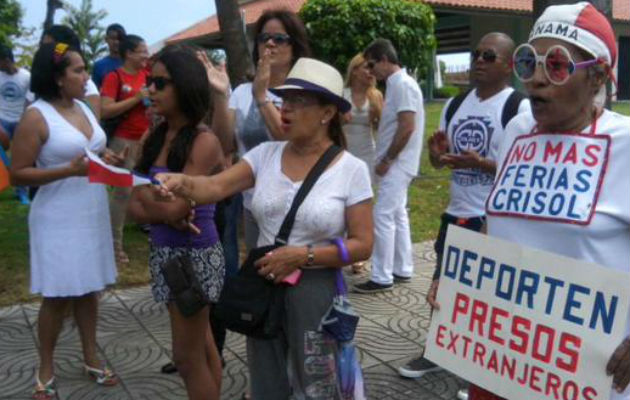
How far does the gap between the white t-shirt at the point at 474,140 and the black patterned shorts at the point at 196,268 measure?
154 cm

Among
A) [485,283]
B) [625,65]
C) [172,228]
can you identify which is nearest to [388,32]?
[172,228]

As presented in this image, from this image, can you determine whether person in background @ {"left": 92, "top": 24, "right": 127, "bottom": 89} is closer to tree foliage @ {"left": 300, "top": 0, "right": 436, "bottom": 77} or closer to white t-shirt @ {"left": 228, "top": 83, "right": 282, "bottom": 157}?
tree foliage @ {"left": 300, "top": 0, "right": 436, "bottom": 77}

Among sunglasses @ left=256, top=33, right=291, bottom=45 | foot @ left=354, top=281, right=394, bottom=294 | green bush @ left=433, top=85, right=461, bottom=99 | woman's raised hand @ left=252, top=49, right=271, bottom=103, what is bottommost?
green bush @ left=433, top=85, right=461, bottom=99

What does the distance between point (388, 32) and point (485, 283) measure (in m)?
8.39

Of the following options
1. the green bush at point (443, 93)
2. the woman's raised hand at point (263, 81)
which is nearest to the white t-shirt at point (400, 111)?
the woman's raised hand at point (263, 81)

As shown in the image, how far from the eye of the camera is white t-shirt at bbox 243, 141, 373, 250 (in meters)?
2.51

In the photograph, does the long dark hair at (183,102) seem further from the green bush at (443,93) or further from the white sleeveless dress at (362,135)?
the green bush at (443,93)

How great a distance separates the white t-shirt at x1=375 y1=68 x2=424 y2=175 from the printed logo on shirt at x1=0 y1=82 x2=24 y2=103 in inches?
205

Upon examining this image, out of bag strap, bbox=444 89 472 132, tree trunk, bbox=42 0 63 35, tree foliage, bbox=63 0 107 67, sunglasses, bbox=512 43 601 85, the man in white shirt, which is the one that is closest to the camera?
sunglasses, bbox=512 43 601 85

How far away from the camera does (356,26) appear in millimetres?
9844

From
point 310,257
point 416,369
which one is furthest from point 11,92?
point 310,257

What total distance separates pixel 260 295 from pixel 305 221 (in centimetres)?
34

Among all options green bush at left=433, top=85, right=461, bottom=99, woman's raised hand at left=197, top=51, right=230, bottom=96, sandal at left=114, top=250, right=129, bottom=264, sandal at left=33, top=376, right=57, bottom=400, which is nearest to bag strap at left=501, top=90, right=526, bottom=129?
woman's raised hand at left=197, top=51, right=230, bottom=96

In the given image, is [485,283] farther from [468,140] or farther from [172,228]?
[468,140]
